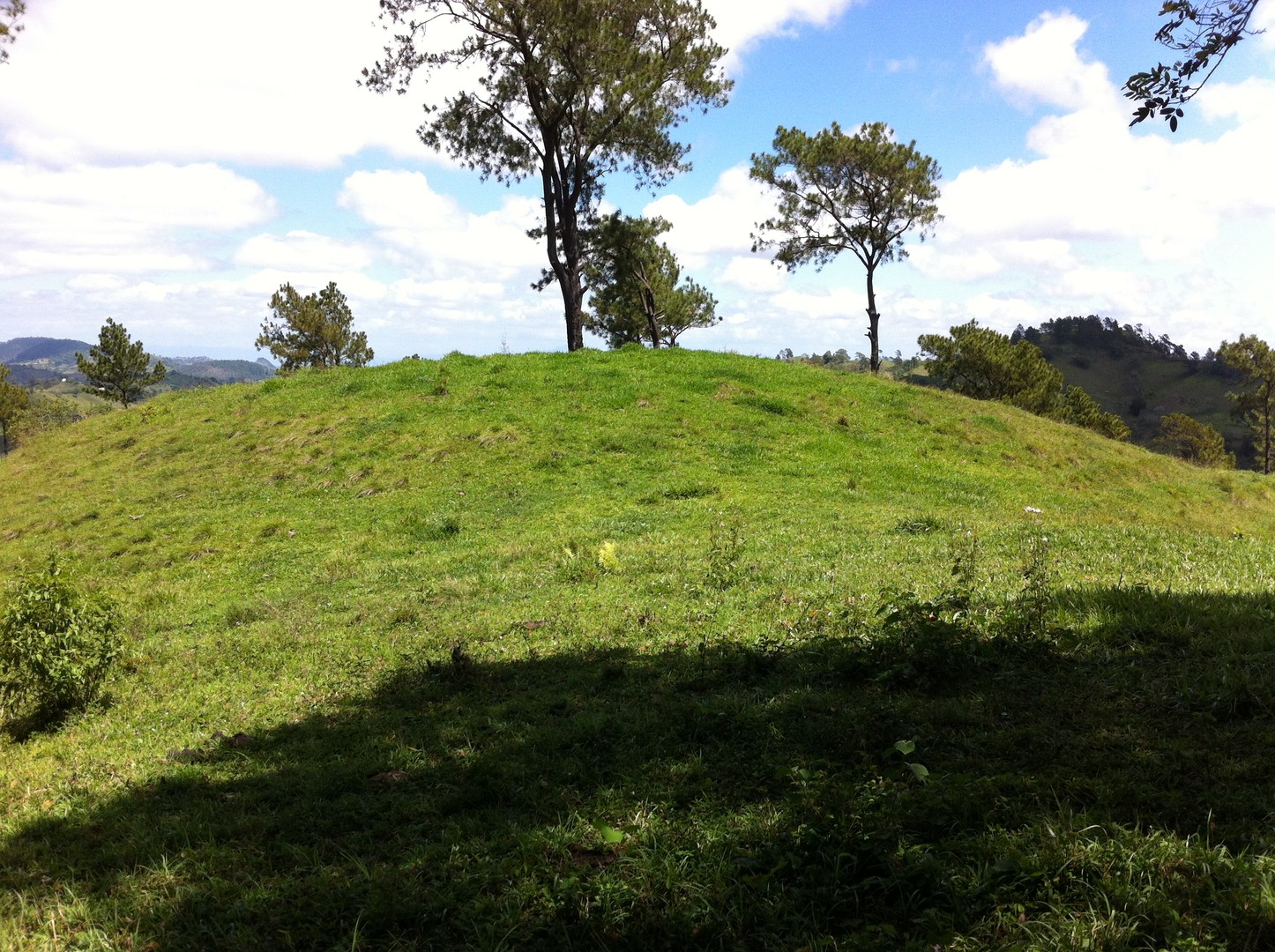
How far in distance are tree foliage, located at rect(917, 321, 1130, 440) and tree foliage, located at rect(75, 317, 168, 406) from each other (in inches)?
2890

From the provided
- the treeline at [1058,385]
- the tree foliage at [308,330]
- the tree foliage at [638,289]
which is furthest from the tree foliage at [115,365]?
the treeline at [1058,385]

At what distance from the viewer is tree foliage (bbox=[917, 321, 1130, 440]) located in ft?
223

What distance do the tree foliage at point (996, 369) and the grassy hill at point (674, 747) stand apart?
192ft

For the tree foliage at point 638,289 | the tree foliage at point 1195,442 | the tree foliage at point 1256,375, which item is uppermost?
the tree foliage at point 638,289

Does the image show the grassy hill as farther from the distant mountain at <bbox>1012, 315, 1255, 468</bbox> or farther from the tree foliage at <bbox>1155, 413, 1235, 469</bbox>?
the distant mountain at <bbox>1012, 315, 1255, 468</bbox>

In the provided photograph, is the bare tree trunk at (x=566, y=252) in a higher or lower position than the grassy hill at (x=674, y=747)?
higher

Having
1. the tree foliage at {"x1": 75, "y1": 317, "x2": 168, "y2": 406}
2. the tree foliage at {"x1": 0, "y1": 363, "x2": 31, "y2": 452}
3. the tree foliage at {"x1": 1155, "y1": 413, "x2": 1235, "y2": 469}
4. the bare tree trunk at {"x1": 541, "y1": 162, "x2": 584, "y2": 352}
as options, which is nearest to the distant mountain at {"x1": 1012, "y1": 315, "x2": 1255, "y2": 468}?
the tree foliage at {"x1": 1155, "y1": 413, "x2": 1235, "y2": 469}

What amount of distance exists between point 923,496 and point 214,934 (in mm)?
17278

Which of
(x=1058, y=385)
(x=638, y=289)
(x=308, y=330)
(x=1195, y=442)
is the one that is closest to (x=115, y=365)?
(x=308, y=330)

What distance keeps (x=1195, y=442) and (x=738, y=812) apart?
9241 cm

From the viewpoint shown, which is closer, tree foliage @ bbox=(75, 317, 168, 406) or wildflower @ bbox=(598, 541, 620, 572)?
wildflower @ bbox=(598, 541, 620, 572)

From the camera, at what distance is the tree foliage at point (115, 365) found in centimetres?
6394

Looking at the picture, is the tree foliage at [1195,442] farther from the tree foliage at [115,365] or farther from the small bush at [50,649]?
the tree foliage at [115,365]

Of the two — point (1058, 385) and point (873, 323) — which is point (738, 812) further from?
point (1058, 385)
